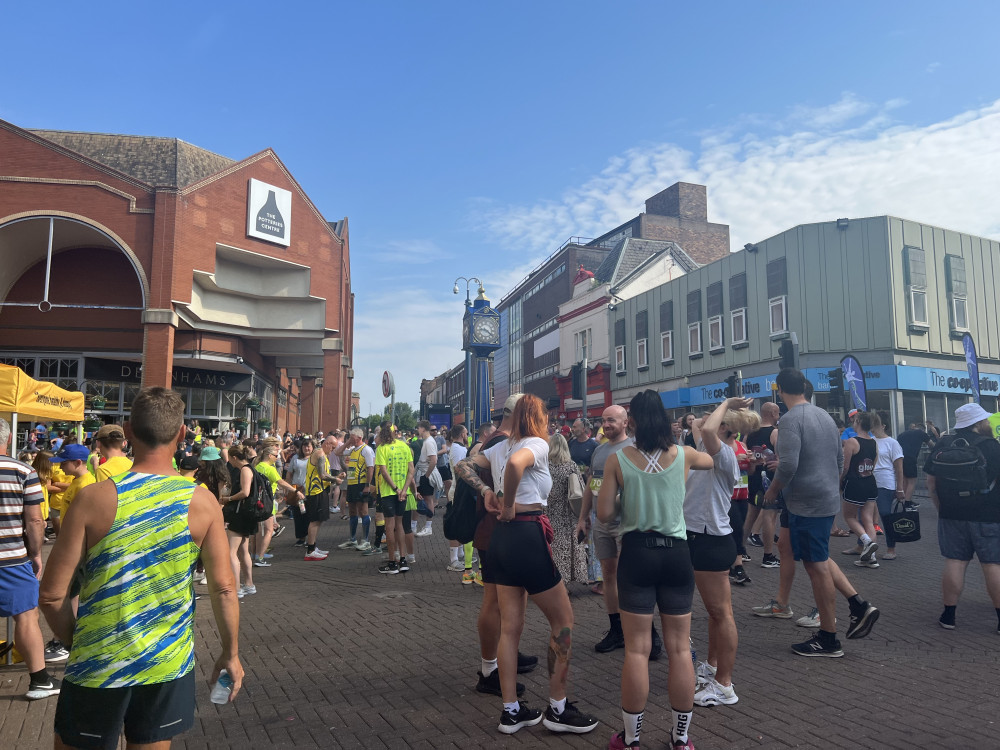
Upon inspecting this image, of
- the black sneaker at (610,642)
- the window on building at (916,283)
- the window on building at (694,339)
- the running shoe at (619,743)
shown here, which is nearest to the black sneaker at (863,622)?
the black sneaker at (610,642)

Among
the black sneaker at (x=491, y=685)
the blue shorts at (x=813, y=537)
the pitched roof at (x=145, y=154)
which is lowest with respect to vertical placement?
the black sneaker at (x=491, y=685)

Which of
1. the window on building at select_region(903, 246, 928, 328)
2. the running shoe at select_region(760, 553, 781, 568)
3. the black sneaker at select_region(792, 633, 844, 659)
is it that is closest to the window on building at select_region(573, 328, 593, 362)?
the window on building at select_region(903, 246, 928, 328)

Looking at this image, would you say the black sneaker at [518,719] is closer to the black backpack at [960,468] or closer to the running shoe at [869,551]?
the black backpack at [960,468]

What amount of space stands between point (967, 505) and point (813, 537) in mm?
1822

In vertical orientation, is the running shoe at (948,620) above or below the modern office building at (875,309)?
below

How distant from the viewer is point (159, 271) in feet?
84.3

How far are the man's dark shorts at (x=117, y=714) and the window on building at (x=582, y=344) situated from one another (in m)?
38.8

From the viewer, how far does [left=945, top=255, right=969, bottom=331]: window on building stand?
24.5 meters

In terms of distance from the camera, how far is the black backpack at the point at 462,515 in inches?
223

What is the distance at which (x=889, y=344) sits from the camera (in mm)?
22875

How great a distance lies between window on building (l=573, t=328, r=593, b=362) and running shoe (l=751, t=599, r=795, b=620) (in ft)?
113

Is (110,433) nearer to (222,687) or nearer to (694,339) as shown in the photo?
(222,687)

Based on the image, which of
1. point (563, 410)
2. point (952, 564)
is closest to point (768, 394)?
point (563, 410)

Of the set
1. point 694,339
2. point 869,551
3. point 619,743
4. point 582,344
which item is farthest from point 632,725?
point 582,344
